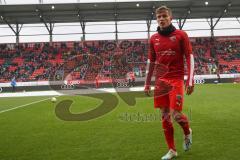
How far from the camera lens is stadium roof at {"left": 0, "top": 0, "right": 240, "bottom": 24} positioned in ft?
142

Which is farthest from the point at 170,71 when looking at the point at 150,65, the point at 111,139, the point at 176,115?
the point at 111,139

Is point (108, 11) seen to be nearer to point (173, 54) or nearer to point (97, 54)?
point (97, 54)

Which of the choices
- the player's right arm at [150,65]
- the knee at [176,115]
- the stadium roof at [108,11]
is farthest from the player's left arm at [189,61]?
the stadium roof at [108,11]

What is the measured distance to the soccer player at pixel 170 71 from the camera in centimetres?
638

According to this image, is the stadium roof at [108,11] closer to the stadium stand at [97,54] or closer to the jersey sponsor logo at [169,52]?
the stadium stand at [97,54]

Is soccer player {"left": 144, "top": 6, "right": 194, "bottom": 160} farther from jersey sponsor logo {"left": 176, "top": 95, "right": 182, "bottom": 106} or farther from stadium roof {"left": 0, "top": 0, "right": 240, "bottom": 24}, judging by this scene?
stadium roof {"left": 0, "top": 0, "right": 240, "bottom": 24}

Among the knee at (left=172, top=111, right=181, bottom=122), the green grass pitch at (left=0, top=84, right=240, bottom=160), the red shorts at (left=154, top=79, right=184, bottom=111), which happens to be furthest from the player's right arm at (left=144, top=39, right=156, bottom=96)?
the green grass pitch at (left=0, top=84, right=240, bottom=160)

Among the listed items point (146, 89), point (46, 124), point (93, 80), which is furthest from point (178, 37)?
point (93, 80)

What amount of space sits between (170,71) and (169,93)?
0.37m

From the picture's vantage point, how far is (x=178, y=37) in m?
6.45

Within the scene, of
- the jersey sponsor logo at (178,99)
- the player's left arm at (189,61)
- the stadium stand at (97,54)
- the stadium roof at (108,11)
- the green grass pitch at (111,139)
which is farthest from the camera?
the stadium stand at (97,54)

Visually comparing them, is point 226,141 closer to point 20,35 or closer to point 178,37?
point 178,37

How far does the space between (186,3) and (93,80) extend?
13.7 meters

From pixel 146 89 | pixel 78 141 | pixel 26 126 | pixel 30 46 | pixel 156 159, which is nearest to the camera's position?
pixel 156 159
